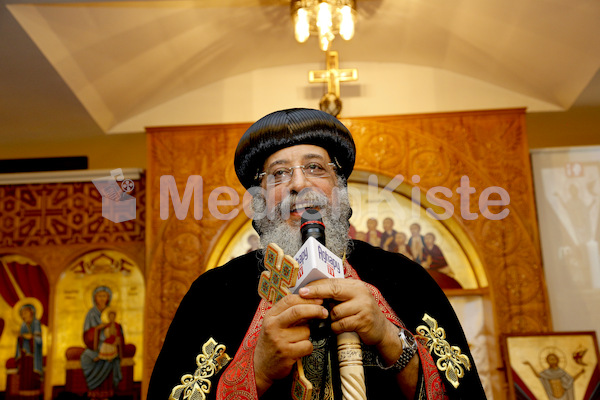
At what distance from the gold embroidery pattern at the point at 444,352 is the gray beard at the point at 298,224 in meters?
0.39

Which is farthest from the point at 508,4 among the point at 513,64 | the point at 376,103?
the point at 376,103

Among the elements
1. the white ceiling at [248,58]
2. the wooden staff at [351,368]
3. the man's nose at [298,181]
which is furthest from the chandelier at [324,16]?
the wooden staff at [351,368]

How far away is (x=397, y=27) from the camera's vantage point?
5.73 meters

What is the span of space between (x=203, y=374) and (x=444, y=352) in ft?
2.60

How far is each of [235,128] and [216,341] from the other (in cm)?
396

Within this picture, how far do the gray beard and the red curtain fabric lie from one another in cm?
462

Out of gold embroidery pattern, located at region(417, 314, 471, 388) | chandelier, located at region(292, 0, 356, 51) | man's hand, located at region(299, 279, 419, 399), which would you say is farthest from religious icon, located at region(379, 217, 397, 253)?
man's hand, located at region(299, 279, 419, 399)

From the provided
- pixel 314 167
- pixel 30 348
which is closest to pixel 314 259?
pixel 314 167

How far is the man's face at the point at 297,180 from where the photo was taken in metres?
2.10

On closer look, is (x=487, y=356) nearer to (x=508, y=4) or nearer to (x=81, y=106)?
(x=508, y=4)

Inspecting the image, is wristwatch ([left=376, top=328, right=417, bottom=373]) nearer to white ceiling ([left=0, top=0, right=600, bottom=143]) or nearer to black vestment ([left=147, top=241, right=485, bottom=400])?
black vestment ([left=147, top=241, right=485, bottom=400])

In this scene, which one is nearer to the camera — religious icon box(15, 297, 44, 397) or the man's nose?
the man's nose

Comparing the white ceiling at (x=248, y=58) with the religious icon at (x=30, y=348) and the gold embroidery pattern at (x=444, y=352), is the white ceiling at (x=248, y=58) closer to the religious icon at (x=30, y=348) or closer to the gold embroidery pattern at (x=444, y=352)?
the religious icon at (x=30, y=348)

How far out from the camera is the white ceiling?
5.05 metres
